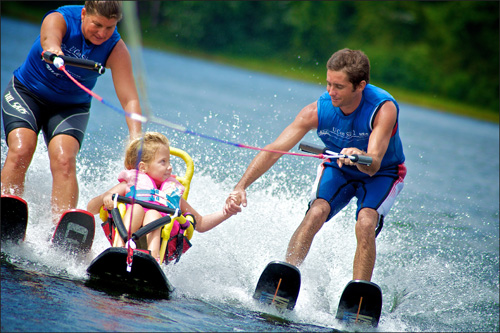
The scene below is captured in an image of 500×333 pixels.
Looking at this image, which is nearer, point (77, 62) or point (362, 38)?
point (77, 62)

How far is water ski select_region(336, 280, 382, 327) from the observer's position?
420cm

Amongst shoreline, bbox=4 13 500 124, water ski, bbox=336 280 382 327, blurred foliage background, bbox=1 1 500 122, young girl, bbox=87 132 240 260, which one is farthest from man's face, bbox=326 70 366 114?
blurred foliage background, bbox=1 1 500 122

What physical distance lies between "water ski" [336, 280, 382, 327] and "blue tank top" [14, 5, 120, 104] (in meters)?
2.62

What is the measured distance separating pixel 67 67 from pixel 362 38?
45106 millimetres

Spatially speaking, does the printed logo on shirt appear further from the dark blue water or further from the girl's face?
the girl's face

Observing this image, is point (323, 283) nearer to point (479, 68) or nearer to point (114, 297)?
point (114, 297)

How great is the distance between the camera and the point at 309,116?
186 inches

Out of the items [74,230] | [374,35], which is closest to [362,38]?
[374,35]

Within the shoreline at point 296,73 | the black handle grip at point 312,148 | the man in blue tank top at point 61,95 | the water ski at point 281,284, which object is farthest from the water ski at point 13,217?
the shoreline at point 296,73

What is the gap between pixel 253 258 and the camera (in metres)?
5.24

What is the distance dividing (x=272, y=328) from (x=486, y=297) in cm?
290

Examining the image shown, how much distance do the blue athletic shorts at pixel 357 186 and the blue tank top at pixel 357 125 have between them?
107 mm

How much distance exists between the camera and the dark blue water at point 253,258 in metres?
3.73

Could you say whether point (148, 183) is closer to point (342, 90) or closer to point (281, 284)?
point (281, 284)
